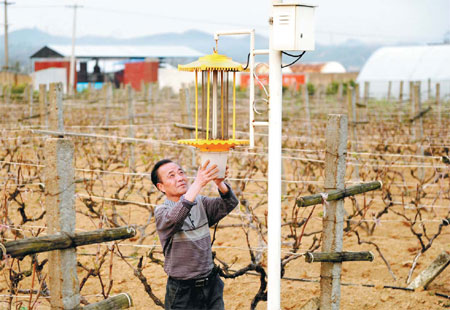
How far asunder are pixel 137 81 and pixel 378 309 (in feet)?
132

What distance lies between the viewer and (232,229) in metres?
7.18

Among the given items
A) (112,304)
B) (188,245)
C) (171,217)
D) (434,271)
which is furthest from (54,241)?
(434,271)

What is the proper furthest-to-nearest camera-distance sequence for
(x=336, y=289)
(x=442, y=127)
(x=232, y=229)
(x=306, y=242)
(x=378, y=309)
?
(x=442, y=127) < (x=232, y=229) < (x=306, y=242) < (x=378, y=309) < (x=336, y=289)

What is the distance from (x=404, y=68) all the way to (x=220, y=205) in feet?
91.4

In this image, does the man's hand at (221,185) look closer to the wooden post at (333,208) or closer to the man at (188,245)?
the man at (188,245)

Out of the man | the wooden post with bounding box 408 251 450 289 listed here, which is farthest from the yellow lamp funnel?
the wooden post with bounding box 408 251 450 289

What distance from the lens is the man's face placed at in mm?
3252

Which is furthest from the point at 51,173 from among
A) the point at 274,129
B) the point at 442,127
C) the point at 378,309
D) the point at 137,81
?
the point at 137,81

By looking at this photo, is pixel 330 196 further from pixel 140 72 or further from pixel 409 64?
pixel 140 72

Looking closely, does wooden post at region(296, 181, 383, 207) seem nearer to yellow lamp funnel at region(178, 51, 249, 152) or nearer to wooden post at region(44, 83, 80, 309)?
yellow lamp funnel at region(178, 51, 249, 152)

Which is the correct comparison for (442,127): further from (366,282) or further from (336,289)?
(336,289)

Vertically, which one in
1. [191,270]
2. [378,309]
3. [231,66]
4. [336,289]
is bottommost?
[378,309]

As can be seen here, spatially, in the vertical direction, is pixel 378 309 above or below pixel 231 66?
below

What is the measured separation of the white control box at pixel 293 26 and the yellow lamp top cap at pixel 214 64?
0.22 meters
